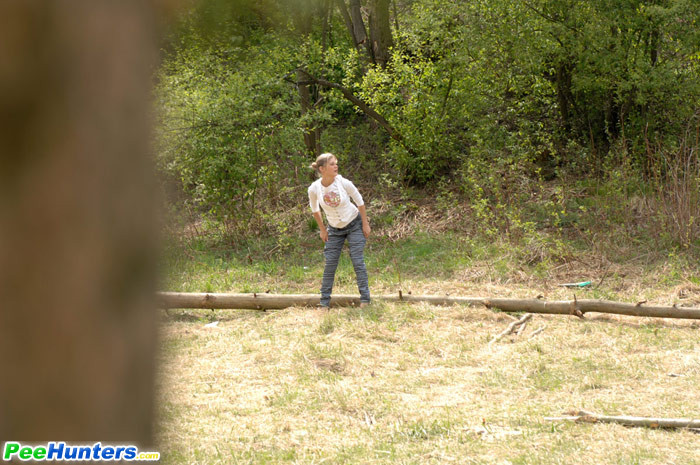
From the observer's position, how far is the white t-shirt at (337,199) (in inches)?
329

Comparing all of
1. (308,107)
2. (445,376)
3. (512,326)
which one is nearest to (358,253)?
(512,326)

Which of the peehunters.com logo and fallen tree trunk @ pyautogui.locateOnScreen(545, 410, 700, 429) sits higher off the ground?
the peehunters.com logo

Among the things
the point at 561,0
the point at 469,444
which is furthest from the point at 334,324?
the point at 561,0

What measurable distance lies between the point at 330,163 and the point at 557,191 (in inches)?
258

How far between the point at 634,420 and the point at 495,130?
995cm

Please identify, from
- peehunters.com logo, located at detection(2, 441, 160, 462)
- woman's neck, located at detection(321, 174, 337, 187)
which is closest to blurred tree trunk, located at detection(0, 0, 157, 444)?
peehunters.com logo, located at detection(2, 441, 160, 462)

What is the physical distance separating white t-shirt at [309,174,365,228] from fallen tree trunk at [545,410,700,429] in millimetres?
3939

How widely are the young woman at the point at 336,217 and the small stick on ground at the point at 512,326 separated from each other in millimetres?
1834

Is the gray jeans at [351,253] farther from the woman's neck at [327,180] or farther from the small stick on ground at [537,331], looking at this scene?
the small stick on ground at [537,331]

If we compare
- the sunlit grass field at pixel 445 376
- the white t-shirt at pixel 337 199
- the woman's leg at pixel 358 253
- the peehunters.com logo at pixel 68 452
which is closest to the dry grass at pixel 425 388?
the sunlit grass field at pixel 445 376

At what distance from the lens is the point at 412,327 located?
7.85 metres

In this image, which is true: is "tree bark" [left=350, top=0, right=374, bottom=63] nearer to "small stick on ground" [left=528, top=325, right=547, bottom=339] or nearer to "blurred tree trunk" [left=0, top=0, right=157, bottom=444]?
"small stick on ground" [left=528, top=325, right=547, bottom=339]

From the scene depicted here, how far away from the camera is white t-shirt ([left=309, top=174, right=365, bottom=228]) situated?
8352 millimetres

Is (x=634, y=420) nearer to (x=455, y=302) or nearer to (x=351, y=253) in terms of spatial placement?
(x=455, y=302)
